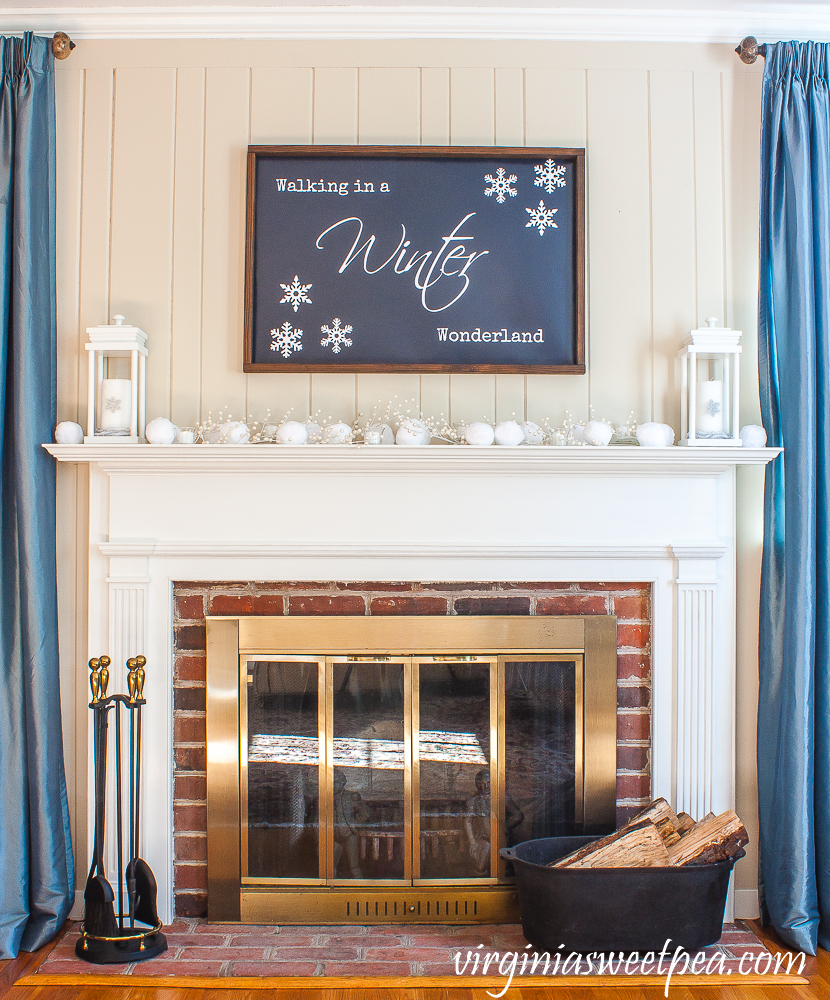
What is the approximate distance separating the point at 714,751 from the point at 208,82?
234 centimetres

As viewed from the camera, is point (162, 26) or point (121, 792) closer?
point (121, 792)

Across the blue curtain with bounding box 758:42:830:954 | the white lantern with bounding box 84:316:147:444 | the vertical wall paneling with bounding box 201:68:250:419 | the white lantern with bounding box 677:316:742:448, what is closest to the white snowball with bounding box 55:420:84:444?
the white lantern with bounding box 84:316:147:444

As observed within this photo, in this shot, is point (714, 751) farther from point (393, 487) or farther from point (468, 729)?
point (393, 487)

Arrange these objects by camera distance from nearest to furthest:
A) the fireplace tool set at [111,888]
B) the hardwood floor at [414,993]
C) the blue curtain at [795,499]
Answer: the hardwood floor at [414,993] → the fireplace tool set at [111,888] → the blue curtain at [795,499]

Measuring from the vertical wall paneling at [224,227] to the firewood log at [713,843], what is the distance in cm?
169

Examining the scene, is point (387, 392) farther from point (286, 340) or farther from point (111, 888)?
point (111, 888)

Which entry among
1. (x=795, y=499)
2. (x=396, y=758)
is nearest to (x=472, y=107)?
(x=795, y=499)

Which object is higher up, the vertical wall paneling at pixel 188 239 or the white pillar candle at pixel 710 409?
the vertical wall paneling at pixel 188 239

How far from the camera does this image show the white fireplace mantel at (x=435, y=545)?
6.30 ft

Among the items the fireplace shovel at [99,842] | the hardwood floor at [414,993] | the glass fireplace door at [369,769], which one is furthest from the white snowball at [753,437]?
the fireplace shovel at [99,842]

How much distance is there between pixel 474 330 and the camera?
6.52ft

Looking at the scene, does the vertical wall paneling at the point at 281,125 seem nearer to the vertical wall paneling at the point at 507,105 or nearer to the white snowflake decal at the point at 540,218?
the vertical wall paneling at the point at 507,105

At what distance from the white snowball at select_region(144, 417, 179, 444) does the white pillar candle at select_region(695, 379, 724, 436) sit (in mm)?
1405

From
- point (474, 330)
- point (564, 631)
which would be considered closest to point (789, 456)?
point (564, 631)
